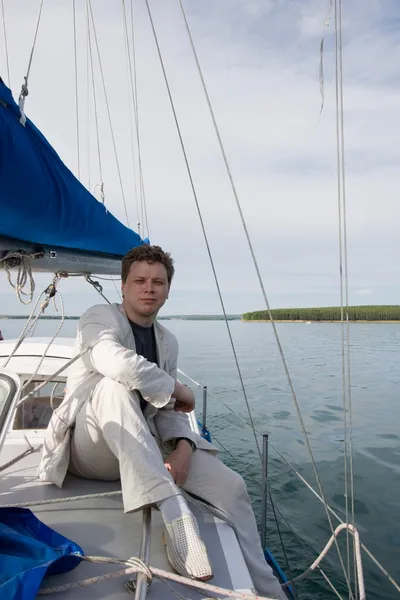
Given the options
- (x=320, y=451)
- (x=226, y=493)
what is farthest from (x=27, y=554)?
(x=320, y=451)

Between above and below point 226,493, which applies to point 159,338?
above

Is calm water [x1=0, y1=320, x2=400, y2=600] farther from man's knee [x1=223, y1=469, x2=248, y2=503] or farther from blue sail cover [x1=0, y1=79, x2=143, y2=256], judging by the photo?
blue sail cover [x1=0, y1=79, x2=143, y2=256]

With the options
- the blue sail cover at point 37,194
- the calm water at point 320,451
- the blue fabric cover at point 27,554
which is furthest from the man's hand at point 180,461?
the calm water at point 320,451

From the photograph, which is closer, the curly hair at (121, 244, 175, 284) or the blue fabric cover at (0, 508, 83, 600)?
the blue fabric cover at (0, 508, 83, 600)

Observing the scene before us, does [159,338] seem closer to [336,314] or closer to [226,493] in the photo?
[226,493]

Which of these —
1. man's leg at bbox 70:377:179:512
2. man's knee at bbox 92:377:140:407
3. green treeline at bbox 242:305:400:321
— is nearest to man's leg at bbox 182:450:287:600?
man's leg at bbox 70:377:179:512

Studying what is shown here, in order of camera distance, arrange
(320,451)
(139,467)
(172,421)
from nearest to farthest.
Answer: (139,467) → (172,421) → (320,451)

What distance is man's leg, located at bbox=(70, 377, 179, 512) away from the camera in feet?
6.59

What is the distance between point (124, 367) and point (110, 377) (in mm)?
122

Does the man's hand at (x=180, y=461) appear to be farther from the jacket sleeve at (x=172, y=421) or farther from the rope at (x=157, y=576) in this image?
the rope at (x=157, y=576)

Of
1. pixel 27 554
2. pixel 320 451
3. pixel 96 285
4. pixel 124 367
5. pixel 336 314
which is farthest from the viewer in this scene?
pixel 336 314

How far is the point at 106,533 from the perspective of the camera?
2.17 meters

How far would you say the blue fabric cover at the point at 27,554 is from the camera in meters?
1.47

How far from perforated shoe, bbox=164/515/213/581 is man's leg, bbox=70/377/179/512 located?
13 centimetres
